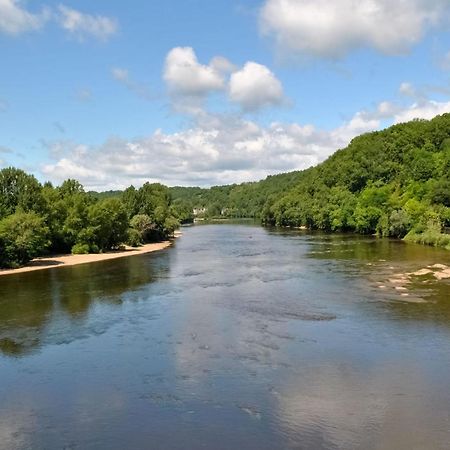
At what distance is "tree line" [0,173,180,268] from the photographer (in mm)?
55125

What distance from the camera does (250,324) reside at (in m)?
30.2

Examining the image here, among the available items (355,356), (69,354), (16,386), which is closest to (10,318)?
(69,354)

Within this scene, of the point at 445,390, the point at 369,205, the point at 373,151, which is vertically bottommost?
the point at 445,390

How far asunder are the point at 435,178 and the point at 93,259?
7935 cm

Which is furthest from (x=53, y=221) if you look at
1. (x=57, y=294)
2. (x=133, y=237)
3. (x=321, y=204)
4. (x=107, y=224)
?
(x=321, y=204)

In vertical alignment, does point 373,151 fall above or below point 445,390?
above

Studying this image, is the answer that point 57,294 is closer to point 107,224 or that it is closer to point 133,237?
point 107,224

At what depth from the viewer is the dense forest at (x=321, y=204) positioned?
64188 millimetres

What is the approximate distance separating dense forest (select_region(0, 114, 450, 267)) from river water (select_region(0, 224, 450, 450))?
68.6 feet

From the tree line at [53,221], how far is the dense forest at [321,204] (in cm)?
11

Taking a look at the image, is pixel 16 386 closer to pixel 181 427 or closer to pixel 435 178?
pixel 181 427

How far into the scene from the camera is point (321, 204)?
13738cm

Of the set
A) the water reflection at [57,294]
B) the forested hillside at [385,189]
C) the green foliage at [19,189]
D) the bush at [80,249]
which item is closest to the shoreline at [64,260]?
the bush at [80,249]

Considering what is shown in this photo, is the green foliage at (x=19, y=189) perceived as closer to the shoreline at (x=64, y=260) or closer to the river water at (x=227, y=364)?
the shoreline at (x=64, y=260)
